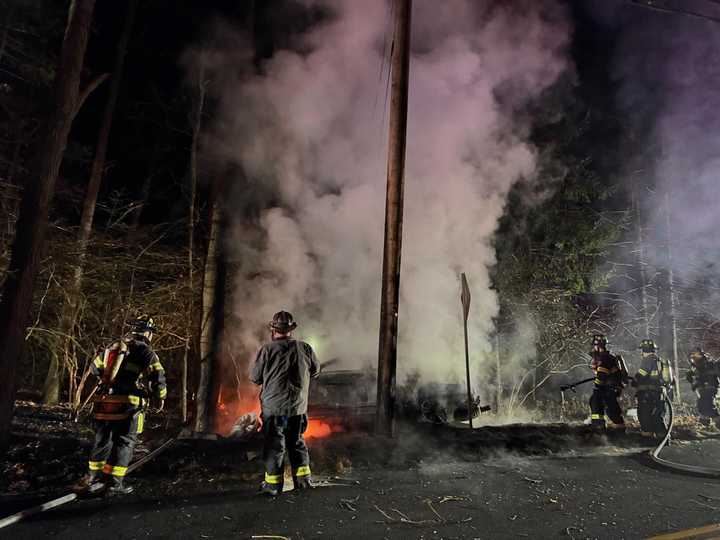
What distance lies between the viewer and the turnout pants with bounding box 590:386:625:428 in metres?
8.61

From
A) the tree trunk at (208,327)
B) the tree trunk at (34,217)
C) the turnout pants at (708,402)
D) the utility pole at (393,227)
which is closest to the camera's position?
the tree trunk at (34,217)

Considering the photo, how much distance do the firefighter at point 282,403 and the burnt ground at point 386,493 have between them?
25 centimetres

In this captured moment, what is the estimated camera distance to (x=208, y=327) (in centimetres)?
893

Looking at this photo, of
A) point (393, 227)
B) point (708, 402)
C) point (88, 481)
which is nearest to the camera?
point (88, 481)

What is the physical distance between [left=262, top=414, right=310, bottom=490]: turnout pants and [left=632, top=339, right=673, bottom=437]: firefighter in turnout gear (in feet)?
22.5

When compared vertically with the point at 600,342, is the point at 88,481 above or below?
below

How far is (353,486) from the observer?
16.1 feet

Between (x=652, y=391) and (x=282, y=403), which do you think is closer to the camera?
(x=282, y=403)

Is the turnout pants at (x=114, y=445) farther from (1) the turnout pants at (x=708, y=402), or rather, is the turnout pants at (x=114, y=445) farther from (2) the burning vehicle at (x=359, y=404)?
(1) the turnout pants at (x=708, y=402)

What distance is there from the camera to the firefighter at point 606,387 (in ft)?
28.4

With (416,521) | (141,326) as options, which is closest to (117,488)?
(141,326)

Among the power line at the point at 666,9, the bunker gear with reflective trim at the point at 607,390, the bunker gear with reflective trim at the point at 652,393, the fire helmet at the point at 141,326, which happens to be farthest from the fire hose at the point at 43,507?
the power line at the point at 666,9

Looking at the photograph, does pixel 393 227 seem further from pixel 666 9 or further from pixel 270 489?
pixel 666 9

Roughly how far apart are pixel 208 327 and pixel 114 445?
4.42 m
